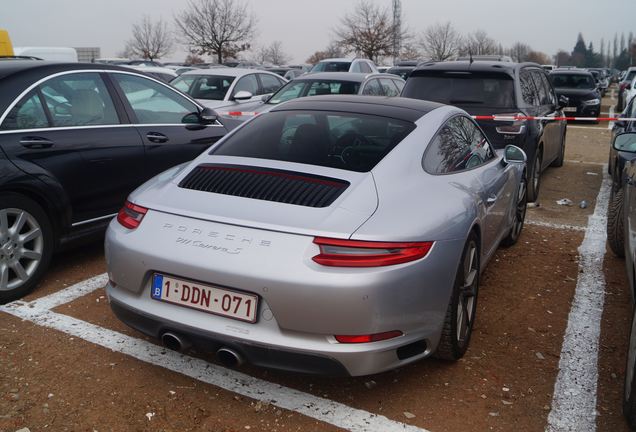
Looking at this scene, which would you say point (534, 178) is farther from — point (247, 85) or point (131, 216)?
point (131, 216)

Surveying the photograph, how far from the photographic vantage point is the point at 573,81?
19.8m

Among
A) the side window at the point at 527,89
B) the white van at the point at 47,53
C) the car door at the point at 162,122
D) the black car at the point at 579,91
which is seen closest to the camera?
the car door at the point at 162,122

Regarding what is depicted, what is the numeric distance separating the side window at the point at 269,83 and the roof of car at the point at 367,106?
24.9 ft

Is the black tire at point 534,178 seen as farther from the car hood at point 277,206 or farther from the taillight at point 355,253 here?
the taillight at point 355,253

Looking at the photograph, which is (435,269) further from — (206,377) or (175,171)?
(175,171)

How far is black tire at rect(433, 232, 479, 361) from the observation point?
3080 millimetres

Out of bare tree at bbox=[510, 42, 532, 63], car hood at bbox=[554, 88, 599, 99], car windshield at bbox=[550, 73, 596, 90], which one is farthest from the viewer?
bare tree at bbox=[510, 42, 532, 63]

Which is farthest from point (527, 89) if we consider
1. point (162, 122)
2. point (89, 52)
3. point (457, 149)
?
point (89, 52)

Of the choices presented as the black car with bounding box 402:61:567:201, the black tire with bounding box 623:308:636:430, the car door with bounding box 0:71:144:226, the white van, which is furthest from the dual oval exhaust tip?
the white van

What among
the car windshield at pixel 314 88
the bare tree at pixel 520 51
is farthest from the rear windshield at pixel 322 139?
the bare tree at pixel 520 51

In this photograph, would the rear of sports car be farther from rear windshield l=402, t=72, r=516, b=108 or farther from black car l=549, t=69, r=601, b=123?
black car l=549, t=69, r=601, b=123

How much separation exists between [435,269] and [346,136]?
1.09m

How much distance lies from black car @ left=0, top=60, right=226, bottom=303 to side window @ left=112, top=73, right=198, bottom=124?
0.04ft

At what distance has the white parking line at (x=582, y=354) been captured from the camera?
2912mm
